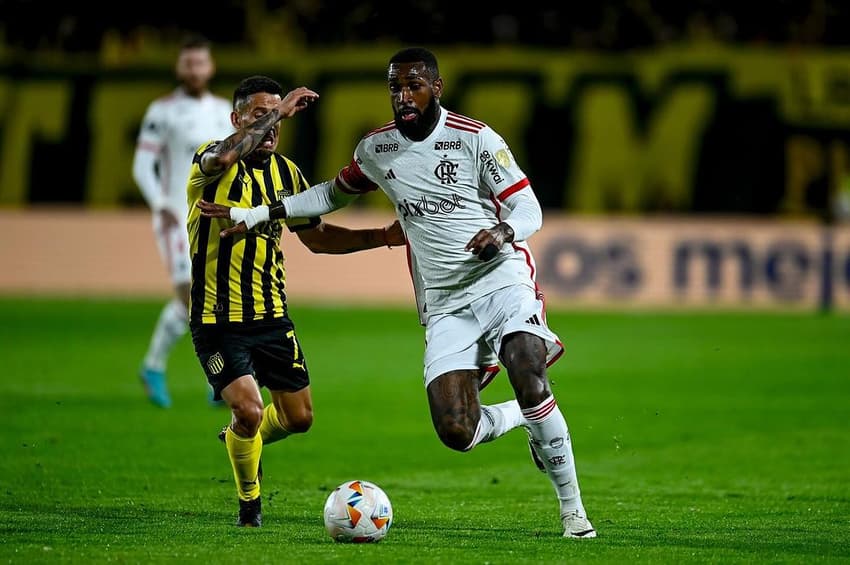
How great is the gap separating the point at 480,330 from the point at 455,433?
1.68 ft

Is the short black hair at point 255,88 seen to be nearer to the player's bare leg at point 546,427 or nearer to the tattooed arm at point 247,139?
the tattooed arm at point 247,139

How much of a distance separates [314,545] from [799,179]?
18538 mm

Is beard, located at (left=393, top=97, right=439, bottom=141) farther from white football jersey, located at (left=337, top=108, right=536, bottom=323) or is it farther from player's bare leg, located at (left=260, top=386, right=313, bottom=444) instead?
player's bare leg, located at (left=260, top=386, right=313, bottom=444)

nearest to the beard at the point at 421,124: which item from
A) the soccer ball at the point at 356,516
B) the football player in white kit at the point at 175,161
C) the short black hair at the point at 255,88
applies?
the short black hair at the point at 255,88

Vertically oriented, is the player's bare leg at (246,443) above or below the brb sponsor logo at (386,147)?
below

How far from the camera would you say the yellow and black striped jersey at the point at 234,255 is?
22.0 feet

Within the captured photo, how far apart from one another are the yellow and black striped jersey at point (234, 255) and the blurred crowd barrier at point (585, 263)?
14020 mm

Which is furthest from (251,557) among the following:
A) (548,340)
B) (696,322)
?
(696,322)

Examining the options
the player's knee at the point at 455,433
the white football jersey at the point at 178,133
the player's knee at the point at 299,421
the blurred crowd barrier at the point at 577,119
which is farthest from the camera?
the blurred crowd barrier at the point at 577,119

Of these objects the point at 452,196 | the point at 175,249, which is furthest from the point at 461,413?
the point at 175,249

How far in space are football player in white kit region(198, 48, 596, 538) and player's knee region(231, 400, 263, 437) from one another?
78 centimetres

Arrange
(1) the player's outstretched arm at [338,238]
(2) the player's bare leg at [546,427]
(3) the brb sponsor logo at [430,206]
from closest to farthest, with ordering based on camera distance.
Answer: (2) the player's bare leg at [546,427] → (3) the brb sponsor logo at [430,206] → (1) the player's outstretched arm at [338,238]

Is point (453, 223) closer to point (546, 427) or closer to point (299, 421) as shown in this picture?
point (546, 427)

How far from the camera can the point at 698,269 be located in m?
21.3
